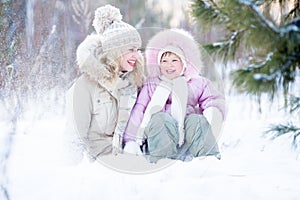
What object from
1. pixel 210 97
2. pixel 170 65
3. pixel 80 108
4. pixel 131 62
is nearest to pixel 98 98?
pixel 80 108

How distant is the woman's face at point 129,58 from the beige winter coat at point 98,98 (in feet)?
0.08

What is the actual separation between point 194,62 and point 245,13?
1.19 feet

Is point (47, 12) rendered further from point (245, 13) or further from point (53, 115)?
point (245, 13)

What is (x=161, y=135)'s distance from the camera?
1.45 m

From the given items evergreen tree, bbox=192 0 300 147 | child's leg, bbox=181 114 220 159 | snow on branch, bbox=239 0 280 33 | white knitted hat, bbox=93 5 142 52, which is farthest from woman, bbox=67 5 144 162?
snow on branch, bbox=239 0 280 33

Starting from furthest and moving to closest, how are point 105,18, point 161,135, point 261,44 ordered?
1. point 105,18
2. point 161,135
3. point 261,44

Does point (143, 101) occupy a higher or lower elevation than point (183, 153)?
higher

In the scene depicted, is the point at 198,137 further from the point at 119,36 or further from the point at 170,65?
the point at 119,36

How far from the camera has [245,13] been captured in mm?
1140

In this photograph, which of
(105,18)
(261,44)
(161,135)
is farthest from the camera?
(105,18)

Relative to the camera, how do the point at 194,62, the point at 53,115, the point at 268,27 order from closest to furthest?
the point at 268,27 → the point at 194,62 → the point at 53,115

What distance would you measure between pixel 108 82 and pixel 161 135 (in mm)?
260

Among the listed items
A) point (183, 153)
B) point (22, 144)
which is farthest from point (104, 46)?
point (22, 144)

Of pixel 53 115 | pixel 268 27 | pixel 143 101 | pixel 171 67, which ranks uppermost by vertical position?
pixel 268 27
